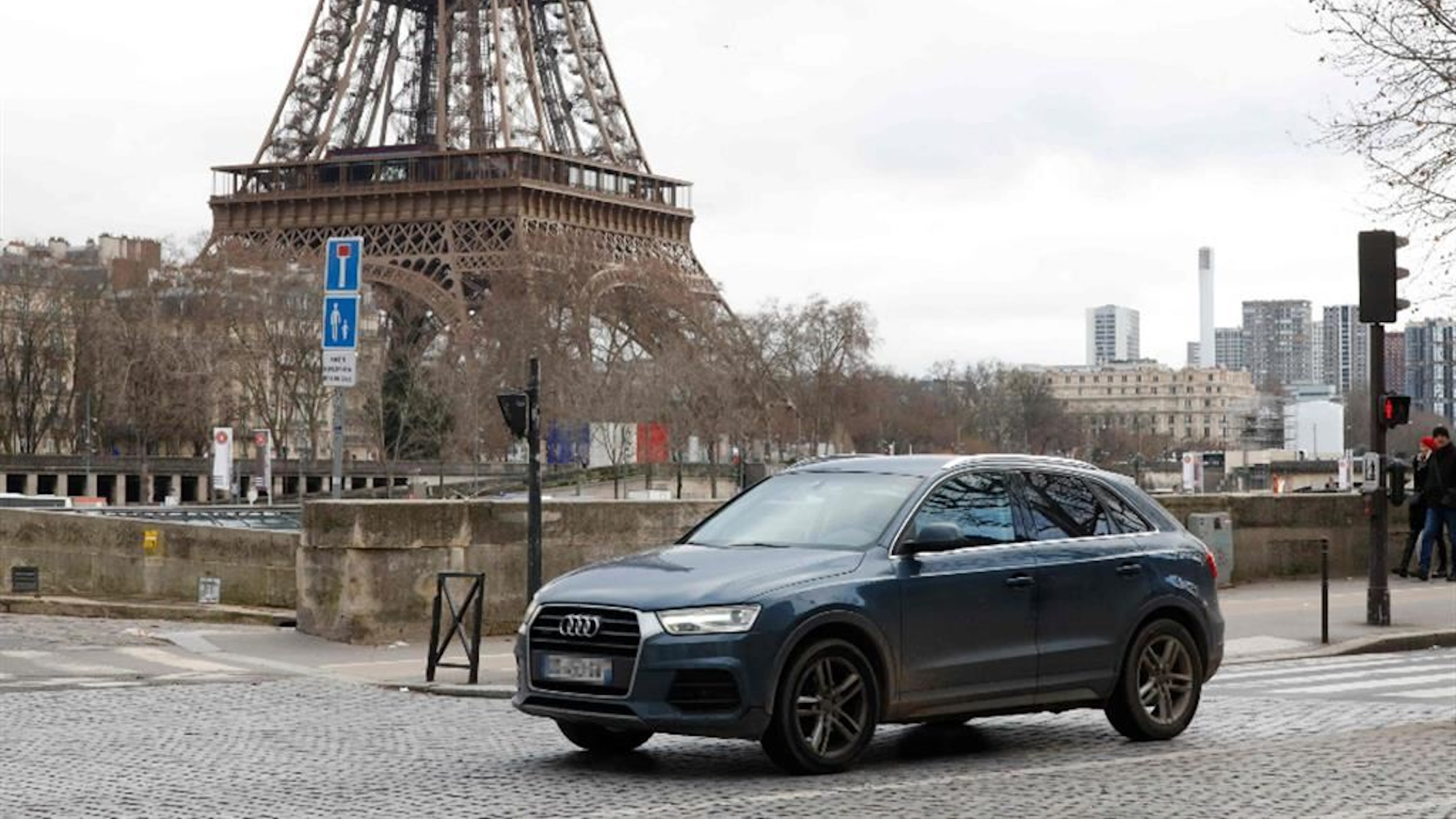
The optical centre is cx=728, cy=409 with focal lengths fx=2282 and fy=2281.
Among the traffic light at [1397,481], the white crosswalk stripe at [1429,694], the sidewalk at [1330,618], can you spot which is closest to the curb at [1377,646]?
the sidewalk at [1330,618]

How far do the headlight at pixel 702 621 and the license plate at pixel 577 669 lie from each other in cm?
41

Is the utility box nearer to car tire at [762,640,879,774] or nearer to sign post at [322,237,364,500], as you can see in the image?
sign post at [322,237,364,500]

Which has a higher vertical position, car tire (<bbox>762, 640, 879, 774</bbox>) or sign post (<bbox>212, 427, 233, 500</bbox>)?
sign post (<bbox>212, 427, 233, 500</bbox>)

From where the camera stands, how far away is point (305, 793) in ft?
35.2

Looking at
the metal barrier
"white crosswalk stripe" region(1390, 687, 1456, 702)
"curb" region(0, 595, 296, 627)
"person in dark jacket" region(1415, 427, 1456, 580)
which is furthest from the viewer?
"person in dark jacket" region(1415, 427, 1456, 580)

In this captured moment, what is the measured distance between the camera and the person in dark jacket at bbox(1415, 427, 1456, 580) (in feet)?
85.3

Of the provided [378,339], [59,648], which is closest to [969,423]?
[378,339]

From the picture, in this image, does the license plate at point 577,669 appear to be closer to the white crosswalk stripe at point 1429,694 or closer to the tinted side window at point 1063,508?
the tinted side window at point 1063,508

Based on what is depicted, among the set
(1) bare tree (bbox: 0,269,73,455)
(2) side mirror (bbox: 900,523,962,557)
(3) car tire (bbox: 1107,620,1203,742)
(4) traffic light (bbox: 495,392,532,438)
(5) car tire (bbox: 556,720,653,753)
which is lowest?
(5) car tire (bbox: 556,720,653,753)

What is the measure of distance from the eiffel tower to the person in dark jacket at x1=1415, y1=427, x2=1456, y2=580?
236ft

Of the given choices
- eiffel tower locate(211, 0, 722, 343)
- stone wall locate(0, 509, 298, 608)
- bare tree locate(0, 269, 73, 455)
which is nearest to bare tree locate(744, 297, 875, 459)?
eiffel tower locate(211, 0, 722, 343)

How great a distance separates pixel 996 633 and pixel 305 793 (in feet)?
12.6

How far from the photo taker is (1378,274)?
68.2 ft

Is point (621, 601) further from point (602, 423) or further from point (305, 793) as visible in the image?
point (602, 423)
